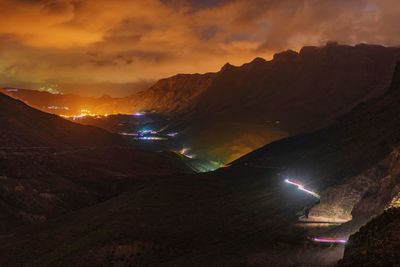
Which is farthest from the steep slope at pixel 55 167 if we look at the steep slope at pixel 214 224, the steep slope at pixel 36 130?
the steep slope at pixel 214 224

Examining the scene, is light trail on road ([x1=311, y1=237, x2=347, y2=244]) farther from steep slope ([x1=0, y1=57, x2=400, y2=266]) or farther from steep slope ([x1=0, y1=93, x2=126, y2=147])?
steep slope ([x1=0, y1=93, x2=126, y2=147])

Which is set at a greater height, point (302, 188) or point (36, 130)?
point (36, 130)

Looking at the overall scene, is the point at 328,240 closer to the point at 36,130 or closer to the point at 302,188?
the point at 302,188

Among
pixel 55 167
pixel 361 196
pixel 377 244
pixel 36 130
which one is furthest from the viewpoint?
pixel 36 130

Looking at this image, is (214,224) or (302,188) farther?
(302,188)

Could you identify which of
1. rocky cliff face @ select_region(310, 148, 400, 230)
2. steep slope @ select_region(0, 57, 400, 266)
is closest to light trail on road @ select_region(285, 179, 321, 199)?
steep slope @ select_region(0, 57, 400, 266)

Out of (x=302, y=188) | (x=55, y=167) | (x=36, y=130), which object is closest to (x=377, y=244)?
(x=302, y=188)

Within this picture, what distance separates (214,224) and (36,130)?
236 ft

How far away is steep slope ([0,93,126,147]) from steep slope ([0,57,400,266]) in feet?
125

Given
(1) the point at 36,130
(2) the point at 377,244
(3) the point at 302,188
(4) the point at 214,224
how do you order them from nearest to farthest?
(2) the point at 377,244 → (4) the point at 214,224 → (3) the point at 302,188 → (1) the point at 36,130

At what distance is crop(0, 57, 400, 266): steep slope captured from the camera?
37375 millimetres

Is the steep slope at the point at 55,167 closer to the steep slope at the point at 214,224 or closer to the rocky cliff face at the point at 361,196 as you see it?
the steep slope at the point at 214,224

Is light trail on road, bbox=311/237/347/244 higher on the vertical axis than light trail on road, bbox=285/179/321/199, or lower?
lower

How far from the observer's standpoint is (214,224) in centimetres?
4834
